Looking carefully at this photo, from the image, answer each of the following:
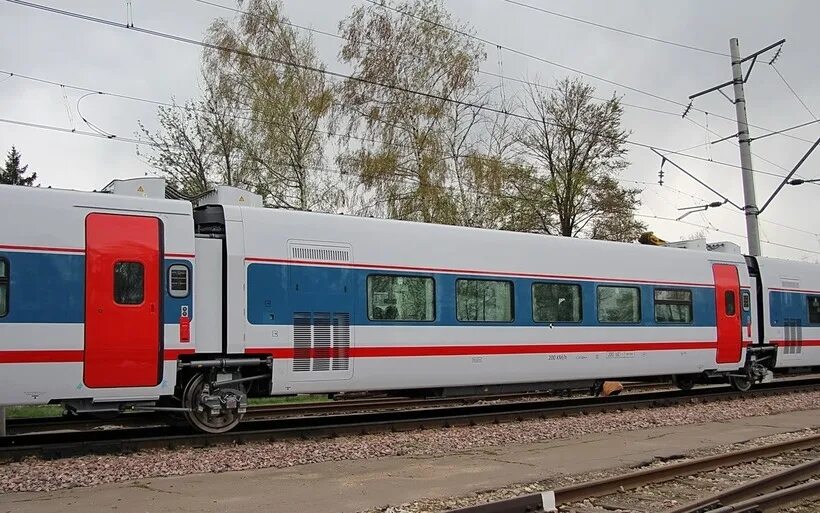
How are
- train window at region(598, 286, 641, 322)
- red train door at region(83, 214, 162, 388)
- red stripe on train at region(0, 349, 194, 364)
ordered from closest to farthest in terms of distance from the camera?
red stripe on train at region(0, 349, 194, 364) < red train door at region(83, 214, 162, 388) < train window at region(598, 286, 641, 322)

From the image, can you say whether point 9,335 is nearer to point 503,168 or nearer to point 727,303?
point 727,303

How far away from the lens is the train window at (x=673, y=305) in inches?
640

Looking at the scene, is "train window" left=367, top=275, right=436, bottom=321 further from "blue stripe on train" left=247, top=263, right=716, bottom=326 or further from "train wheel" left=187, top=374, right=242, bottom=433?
"train wheel" left=187, top=374, right=242, bottom=433

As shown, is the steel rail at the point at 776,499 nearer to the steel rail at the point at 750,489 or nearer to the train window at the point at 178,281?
the steel rail at the point at 750,489

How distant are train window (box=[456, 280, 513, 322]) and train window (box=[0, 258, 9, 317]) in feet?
21.9

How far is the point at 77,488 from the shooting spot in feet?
25.7

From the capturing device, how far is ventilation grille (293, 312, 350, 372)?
37.0 feet

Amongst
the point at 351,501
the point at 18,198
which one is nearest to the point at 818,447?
the point at 351,501

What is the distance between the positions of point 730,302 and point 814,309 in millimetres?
4154

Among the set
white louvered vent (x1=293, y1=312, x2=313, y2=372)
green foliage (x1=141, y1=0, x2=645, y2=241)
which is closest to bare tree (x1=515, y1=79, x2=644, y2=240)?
green foliage (x1=141, y1=0, x2=645, y2=241)

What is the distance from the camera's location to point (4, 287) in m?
9.23

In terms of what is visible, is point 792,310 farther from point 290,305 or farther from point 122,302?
point 122,302

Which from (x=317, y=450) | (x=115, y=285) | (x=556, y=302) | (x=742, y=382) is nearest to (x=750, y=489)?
(x=317, y=450)

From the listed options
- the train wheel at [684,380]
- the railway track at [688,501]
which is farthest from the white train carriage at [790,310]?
the railway track at [688,501]
